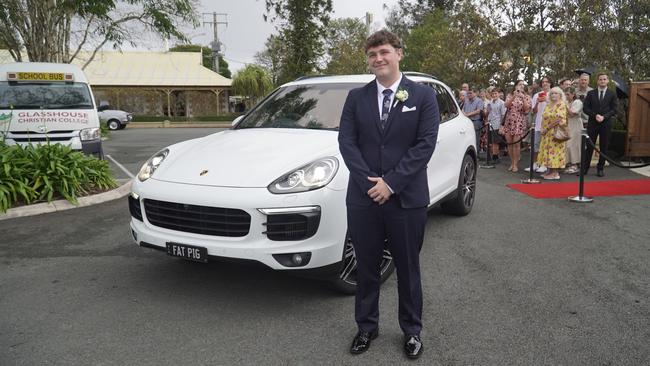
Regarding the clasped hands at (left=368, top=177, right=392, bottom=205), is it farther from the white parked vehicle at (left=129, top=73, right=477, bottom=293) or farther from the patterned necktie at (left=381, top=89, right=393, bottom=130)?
the white parked vehicle at (left=129, top=73, right=477, bottom=293)

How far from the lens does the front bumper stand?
3404 millimetres

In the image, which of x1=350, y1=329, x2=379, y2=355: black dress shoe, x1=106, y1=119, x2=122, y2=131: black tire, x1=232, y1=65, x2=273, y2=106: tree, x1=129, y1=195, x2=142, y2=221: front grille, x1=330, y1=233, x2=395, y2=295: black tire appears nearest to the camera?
x1=350, y1=329, x2=379, y2=355: black dress shoe

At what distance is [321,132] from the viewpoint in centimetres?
438

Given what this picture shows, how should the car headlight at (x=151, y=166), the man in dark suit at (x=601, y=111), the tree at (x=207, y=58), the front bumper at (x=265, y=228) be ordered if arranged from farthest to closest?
the tree at (x=207, y=58) → the man in dark suit at (x=601, y=111) → the car headlight at (x=151, y=166) → the front bumper at (x=265, y=228)

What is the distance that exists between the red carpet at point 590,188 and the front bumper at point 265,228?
5.47 metres

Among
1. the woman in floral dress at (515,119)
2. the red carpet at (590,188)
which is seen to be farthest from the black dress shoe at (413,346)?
the woman in floral dress at (515,119)

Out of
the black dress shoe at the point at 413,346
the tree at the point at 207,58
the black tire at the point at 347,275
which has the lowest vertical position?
the black dress shoe at the point at 413,346

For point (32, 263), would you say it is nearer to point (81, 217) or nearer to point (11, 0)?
point (81, 217)

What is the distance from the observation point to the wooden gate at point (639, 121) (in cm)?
1009

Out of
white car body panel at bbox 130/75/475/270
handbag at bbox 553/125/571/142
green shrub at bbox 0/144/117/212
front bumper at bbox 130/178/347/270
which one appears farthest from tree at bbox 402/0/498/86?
front bumper at bbox 130/178/347/270

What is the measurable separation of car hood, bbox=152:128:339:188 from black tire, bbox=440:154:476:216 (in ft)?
7.98

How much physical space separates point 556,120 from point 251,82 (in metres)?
33.6

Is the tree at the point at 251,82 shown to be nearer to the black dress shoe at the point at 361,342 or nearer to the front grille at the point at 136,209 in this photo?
the front grille at the point at 136,209

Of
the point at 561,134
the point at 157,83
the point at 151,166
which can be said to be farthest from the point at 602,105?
the point at 157,83
